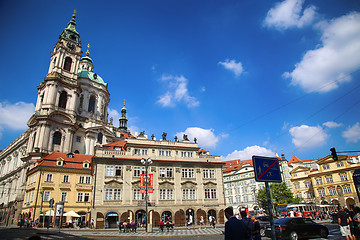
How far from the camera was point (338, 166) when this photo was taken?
5547 cm

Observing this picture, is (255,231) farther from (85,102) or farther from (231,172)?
(231,172)

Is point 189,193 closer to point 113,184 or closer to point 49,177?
point 113,184

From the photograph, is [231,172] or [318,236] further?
[231,172]

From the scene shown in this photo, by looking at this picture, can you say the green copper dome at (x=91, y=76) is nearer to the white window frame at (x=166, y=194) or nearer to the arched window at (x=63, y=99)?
the arched window at (x=63, y=99)

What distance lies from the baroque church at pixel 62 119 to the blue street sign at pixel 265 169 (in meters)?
53.7

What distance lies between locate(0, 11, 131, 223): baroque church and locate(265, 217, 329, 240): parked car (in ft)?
167

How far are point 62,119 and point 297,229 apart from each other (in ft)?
187

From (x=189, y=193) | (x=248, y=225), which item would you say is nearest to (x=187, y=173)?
(x=189, y=193)

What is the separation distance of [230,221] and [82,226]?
3738 centimetres

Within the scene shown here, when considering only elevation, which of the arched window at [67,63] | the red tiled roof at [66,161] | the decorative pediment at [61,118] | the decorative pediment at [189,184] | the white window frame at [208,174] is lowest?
the decorative pediment at [189,184]

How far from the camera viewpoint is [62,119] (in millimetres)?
57906

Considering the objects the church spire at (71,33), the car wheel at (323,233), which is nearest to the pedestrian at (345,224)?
the car wheel at (323,233)

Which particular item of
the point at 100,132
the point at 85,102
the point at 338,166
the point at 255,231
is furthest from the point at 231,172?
the point at 255,231

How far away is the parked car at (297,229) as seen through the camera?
46.5ft
